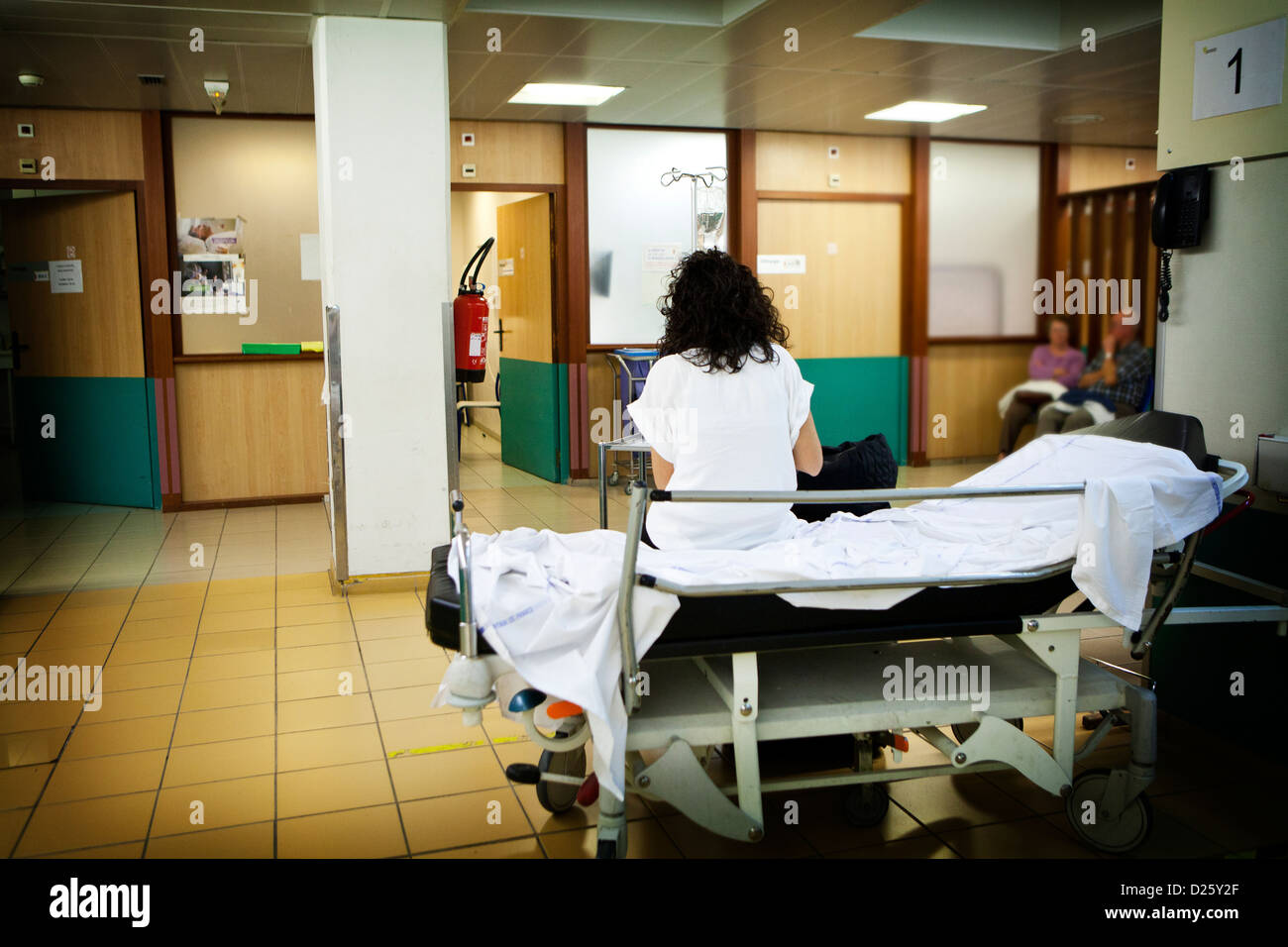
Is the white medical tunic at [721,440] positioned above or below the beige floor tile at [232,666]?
above

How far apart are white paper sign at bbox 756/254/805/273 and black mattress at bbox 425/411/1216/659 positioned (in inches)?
249

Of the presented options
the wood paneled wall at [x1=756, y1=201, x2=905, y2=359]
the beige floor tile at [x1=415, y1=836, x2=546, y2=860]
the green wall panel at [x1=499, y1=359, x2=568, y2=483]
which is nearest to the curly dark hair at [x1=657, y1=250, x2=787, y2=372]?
the beige floor tile at [x1=415, y1=836, x2=546, y2=860]

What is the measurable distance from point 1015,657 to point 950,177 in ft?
23.2

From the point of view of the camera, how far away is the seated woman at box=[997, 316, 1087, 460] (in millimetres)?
8195

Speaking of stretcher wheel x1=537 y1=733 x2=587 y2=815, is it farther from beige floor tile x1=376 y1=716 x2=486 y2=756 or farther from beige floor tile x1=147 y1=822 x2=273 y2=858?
beige floor tile x1=147 y1=822 x2=273 y2=858

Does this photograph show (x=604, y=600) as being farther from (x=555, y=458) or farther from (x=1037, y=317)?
(x=1037, y=317)

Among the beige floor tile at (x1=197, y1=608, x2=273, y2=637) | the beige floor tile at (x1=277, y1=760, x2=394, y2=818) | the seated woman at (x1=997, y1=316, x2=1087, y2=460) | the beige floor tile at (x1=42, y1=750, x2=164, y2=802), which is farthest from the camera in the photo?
the seated woman at (x1=997, y1=316, x2=1087, y2=460)

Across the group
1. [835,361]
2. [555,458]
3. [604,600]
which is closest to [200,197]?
[555,458]

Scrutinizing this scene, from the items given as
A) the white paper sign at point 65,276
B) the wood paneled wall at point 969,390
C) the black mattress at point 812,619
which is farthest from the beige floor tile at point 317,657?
the wood paneled wall at point 969,390

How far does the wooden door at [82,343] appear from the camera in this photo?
24.0 feet

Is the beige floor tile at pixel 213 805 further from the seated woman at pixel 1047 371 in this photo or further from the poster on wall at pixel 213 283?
the seated woman at pixel 1047 371

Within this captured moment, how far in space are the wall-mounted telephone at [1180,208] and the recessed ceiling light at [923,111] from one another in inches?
177

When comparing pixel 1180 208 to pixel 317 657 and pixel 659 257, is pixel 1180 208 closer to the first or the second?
pixel 317 657

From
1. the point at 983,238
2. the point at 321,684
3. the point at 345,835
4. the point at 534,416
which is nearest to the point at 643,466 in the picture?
the point at 321,684
